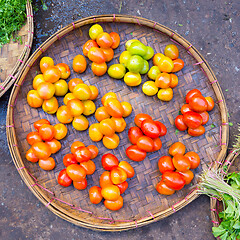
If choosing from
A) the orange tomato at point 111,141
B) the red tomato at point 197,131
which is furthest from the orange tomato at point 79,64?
the red tomato at point 197,131

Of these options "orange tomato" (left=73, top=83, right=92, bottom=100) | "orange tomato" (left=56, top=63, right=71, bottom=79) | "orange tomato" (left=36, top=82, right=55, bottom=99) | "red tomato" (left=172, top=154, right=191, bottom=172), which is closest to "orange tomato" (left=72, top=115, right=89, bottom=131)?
"orange tomato" (left=73, top=83, right=92, bottom=100)

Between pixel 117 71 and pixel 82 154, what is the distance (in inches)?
30.7

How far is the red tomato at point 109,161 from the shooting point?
202 centimetres

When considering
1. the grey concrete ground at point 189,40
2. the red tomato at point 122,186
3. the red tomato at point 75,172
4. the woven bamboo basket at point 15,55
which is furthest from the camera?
the grey concrete ground at point 189,40

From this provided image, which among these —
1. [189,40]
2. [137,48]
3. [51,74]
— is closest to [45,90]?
[51,74]

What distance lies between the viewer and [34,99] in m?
2.05

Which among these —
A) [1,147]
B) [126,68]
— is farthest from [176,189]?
[1,147]

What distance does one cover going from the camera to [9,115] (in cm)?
206

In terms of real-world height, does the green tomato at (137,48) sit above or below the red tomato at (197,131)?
above

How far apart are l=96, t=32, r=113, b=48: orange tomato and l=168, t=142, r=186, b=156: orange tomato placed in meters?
1.05

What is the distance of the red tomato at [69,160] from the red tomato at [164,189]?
2.44 ft

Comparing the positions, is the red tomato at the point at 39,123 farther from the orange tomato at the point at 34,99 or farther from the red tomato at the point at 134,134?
the red tomato at the point at 134,134

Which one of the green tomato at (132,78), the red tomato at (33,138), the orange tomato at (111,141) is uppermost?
the green tomato at (132,78)

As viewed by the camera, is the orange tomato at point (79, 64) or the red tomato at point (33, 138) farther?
the orange tomato at point (79, 64)
